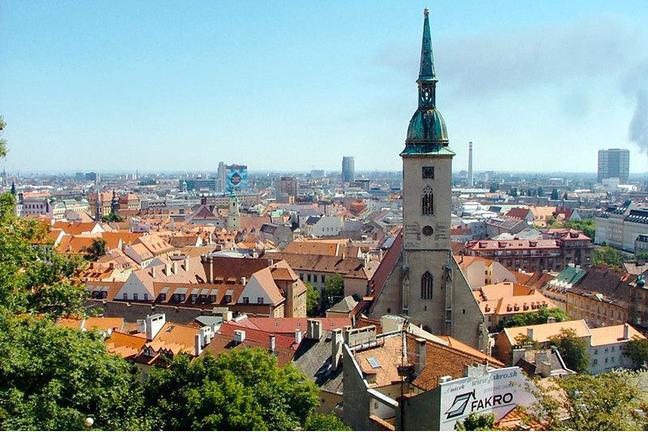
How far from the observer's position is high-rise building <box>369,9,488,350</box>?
159 ft

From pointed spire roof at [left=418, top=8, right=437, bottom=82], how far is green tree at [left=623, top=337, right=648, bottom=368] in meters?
31.9

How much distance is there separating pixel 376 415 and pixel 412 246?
66.3 ft

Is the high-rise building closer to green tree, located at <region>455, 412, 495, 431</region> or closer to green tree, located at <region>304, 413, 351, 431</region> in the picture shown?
green tree, located at <region>304, 413, 351, 431</region>

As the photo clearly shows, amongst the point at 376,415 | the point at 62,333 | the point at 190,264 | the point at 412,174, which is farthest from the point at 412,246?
the point at 190,264

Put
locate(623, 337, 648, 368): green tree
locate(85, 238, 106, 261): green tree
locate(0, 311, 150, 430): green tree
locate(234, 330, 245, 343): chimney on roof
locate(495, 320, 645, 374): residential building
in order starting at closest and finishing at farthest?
locate(0, 311, 150, 430): green tree < locate(234, 330, 245, 343): chimney on roof < locate(495, 320, 645, 374): residential building < locate(623, 337, 648, 368): green tree < locate(85, 238, 106, 261): green tree

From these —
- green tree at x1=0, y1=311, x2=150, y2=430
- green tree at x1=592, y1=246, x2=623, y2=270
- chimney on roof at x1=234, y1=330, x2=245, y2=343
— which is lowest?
green tree at x1=592, y1=246, x2=623, y2=270

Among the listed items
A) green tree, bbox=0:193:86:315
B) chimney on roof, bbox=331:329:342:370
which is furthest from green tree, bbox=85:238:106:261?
green tree, bbox=0:193:86:315

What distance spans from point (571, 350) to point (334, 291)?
33.6 meters

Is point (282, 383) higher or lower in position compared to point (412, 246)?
lower

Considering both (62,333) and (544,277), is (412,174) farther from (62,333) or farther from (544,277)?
(544,277)

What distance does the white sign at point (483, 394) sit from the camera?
27453 mm

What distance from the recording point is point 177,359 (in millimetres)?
30031

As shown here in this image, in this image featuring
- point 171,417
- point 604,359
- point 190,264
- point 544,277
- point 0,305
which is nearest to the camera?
point 0,305

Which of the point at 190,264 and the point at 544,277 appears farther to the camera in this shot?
the point at 544,277
